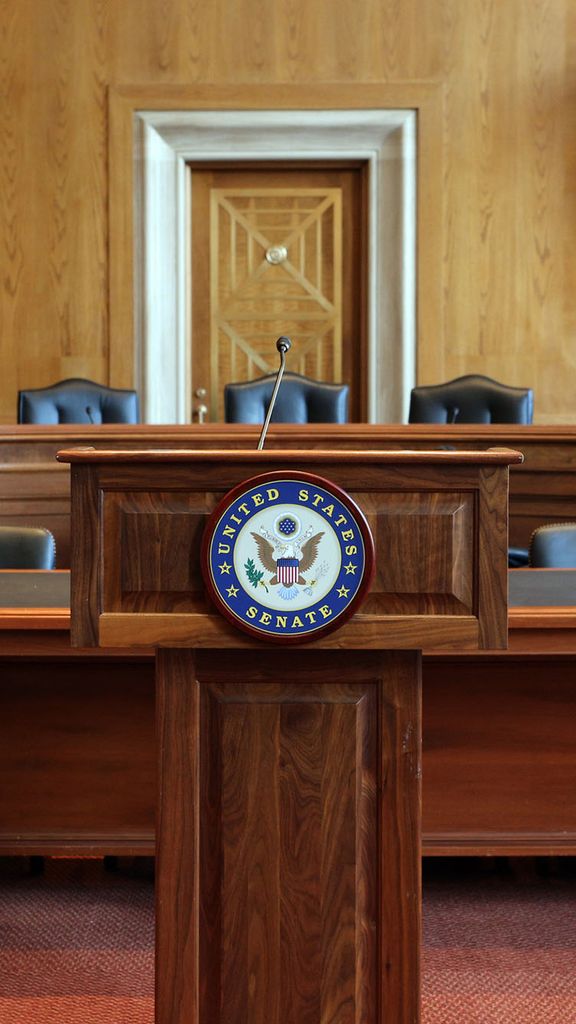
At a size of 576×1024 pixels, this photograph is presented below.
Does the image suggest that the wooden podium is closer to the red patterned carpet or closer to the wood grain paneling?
the wood grain paneling

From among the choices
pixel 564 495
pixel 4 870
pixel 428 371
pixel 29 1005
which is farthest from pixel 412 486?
pixel 428 371

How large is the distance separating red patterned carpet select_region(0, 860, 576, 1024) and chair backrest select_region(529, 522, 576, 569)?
2.17 feet

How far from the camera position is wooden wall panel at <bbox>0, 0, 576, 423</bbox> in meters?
5.10

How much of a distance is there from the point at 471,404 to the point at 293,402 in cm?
72

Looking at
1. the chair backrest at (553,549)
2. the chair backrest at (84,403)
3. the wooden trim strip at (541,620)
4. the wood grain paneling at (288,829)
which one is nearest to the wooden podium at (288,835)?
the wood grain paneling at (288,829)

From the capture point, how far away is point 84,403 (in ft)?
13.1

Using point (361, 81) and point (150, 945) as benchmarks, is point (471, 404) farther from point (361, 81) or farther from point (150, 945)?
point (150, 945)

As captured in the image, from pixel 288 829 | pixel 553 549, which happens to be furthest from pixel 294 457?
pixel 553 549

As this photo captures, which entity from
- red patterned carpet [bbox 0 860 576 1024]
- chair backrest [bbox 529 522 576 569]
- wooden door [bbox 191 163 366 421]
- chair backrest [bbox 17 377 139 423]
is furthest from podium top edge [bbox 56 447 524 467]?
wooden door [bbox 191 163 366 421]

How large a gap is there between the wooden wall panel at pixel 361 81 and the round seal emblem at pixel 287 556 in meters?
4.47

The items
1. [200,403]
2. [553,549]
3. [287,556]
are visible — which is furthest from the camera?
[200,403]

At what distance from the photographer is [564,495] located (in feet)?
10.7

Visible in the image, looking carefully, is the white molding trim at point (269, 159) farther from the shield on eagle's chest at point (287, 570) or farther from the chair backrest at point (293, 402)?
the shield on eagle's chest at point (287, 570)

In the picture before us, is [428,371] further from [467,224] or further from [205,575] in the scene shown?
[205,575]
